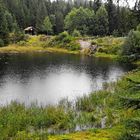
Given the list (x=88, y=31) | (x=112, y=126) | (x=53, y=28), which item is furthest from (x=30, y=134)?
(x=53, y=28)

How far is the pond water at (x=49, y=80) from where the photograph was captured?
40.3 meters

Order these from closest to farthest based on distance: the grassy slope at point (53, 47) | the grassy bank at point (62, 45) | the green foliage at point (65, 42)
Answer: the grassy slope at point (53, 47) < the grassy bank at point (62, 45) < the green foliage at point (65, 42)

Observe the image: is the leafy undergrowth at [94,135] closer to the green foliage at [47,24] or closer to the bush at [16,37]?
the bush at [16,37]

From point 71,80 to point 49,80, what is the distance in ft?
12.6

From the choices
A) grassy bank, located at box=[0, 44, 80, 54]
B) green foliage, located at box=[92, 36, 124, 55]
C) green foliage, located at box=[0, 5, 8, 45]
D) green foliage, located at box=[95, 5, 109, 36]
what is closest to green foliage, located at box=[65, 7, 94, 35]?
green foliage, located at box=[95, 5, 109, 36]

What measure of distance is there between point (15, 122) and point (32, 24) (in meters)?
116

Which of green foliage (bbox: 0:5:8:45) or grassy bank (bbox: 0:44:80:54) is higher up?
green foliage (bbox: 0:5:8:45)

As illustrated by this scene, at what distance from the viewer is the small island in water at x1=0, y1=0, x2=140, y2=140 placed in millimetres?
23906

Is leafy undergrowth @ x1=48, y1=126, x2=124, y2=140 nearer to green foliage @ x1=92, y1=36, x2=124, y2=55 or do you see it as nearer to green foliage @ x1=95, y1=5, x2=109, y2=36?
green foliage @ x1=92, y1=36, x2=124, y2=55

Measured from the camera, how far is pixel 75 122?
2762 centimetres

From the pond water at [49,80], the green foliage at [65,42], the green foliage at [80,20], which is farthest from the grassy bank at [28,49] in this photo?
the pond water at [49,80]

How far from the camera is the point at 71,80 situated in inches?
2147

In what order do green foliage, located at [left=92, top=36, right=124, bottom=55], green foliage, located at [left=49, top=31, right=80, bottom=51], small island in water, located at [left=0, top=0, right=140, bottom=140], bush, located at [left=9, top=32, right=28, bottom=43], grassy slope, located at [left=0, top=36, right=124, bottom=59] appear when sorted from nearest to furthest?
small island in water, located at [left=0, top=0, right=140, bottom=140], green foliage, located at [left=92, top=36, right=124, bottom=55], grassy slope, located at [left=0, top=36, right=124, bottom=59], green foliage, located at [left=49, top=31, right=80, bottom=51], bush, located at [left=9, top=32, right=28, bottom=43]

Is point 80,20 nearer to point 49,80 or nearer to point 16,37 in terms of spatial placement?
point 16,37
